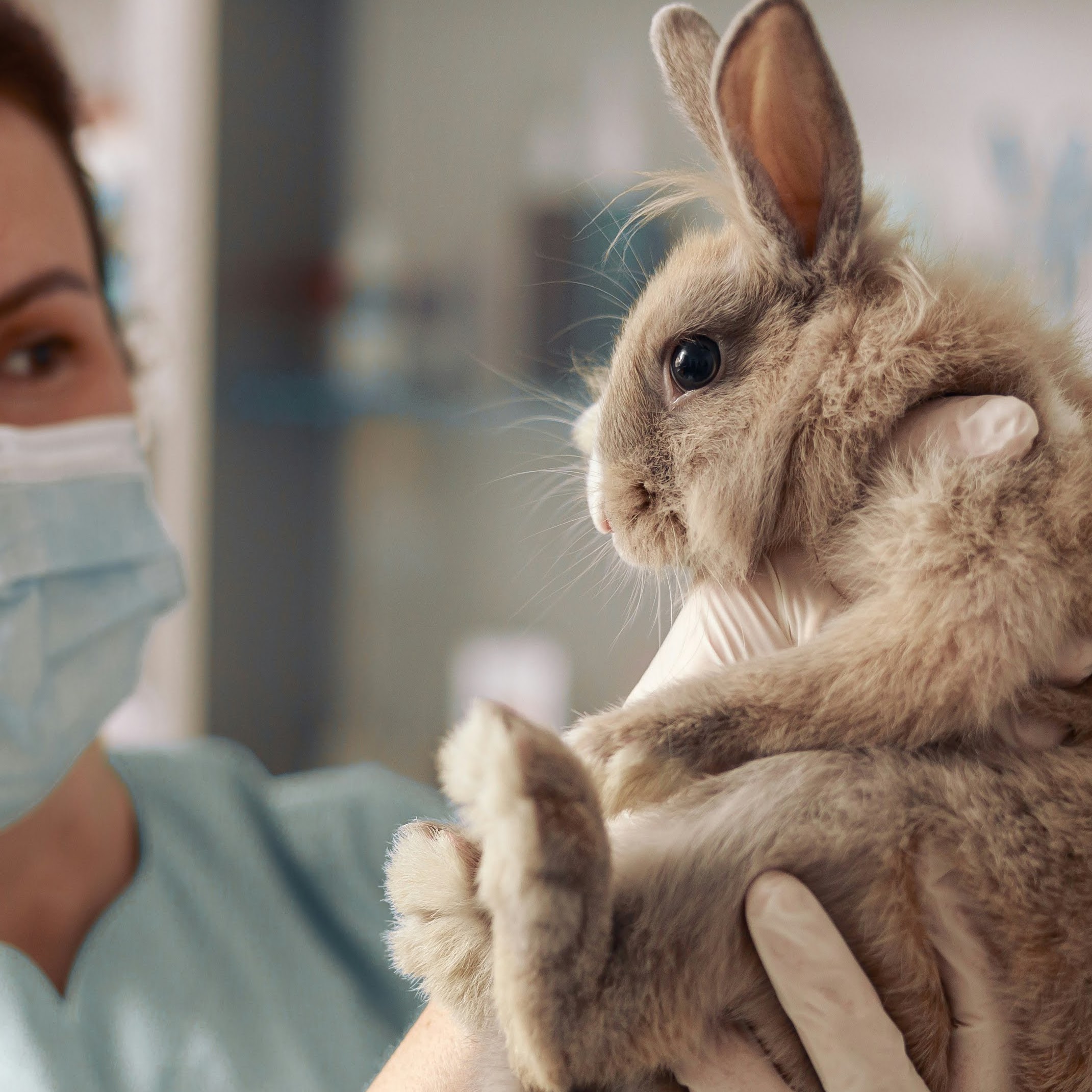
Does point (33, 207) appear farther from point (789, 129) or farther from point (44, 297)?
point (789, 129)

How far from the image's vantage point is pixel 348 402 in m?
2.21

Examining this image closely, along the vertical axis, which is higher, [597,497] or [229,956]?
[597,497]

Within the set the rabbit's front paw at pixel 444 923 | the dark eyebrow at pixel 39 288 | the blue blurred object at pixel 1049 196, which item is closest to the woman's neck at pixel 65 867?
the dark eyebrow at pixel 39 288

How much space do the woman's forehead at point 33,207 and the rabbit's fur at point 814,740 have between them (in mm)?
841

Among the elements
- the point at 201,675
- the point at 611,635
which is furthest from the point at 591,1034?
the point at 201,675

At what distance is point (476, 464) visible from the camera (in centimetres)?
236

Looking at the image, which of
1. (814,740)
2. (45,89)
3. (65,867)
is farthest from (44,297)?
(814,740)

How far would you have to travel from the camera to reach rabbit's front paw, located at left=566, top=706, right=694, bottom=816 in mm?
506

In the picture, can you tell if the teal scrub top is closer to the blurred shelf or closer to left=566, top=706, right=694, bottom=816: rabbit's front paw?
left=566, top=706, right=694, bottom=816: rabbit's front paw

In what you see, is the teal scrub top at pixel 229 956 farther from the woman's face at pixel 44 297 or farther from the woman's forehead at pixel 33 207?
the woman's forehead at pixel 33 207

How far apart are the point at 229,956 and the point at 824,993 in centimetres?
87

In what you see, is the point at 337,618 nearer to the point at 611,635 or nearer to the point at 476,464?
the point at 476,464

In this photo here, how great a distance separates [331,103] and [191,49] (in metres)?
0.36

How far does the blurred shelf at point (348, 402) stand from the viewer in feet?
7.00
